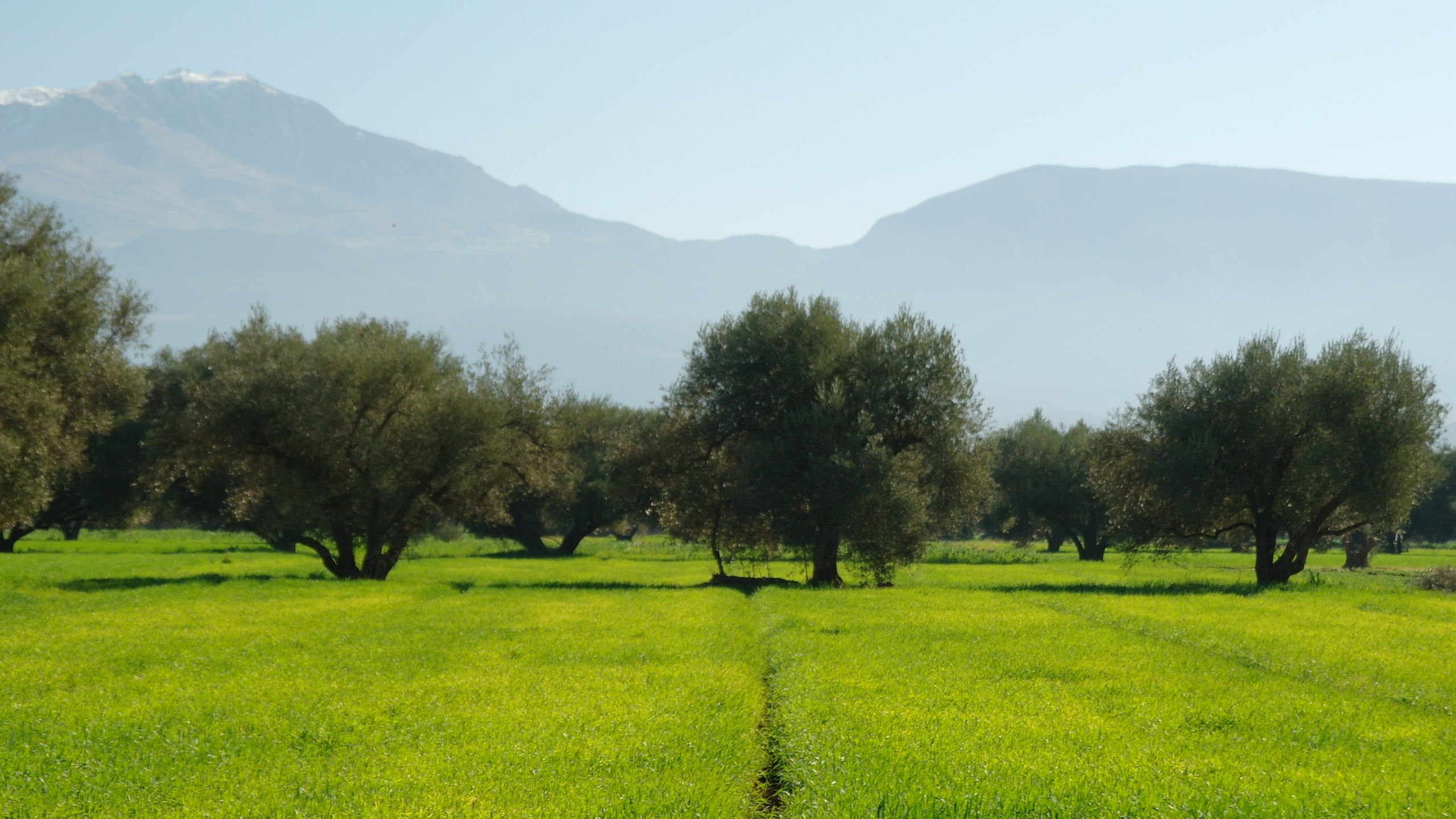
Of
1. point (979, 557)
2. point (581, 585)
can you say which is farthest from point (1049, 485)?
point (581, 585)

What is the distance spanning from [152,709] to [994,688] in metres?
13.7

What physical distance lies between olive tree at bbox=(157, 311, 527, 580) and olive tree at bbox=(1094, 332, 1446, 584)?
28134 mm

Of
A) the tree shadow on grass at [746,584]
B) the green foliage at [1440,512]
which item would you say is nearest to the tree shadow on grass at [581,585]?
the tree shadow on grass at [746,584]

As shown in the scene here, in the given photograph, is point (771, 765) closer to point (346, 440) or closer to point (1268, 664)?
point (1268, 664)

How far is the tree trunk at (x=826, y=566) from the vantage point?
132 ft

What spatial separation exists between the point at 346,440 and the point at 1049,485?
53.8 m

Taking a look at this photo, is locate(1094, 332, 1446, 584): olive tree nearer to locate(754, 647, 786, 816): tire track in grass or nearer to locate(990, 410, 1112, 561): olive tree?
locate(754, 647, 786, 816): tire track in grass

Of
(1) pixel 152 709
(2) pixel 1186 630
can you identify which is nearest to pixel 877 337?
(2) pixel 1186 630

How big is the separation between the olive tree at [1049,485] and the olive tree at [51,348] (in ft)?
182

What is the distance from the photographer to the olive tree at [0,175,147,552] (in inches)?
1140

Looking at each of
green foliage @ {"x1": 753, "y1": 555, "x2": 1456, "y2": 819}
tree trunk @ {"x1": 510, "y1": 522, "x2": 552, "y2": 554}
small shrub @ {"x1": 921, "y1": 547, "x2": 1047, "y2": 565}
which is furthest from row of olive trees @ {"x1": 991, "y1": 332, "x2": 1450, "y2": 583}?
tree trunk @ {"x1": 510, "y1": 522, "x2": 552, "y2": 554}

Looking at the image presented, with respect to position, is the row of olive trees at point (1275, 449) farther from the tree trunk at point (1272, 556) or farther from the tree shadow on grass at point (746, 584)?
the tree shadow on grass at point (746, 584)

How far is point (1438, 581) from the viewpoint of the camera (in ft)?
141

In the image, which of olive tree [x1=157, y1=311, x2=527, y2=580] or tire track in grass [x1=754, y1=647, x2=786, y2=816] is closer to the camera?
tire track in grass [x1=754, y1=647, x2=786, y2=816]
